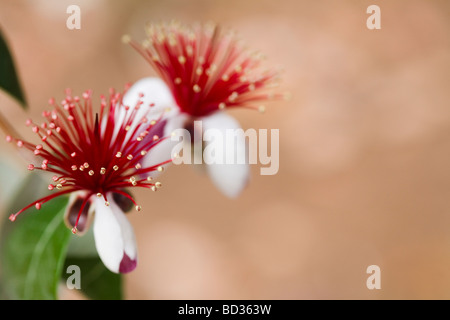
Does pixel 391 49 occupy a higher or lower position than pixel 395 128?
higher

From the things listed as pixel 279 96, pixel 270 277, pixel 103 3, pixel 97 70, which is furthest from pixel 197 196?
pixel 279 96

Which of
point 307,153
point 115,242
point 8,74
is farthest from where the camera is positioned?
point 307,153

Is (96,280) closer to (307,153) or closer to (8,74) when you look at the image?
(8,74)

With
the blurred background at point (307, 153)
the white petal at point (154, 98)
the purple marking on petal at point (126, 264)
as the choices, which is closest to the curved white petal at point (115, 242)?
the purple marking on petal at point (126, 264)

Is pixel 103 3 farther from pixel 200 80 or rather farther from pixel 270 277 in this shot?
pixel 200 80

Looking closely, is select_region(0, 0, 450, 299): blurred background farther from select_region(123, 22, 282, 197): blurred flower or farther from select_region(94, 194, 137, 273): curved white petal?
select_region(94, 194, 137, 273): curved white petal

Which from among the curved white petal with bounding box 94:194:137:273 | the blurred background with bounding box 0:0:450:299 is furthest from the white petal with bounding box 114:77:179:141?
the blurred background with bounding box 0:0:450:299

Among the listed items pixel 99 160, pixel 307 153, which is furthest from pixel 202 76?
pixel 307 153

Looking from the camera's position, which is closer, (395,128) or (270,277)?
(270,277)
